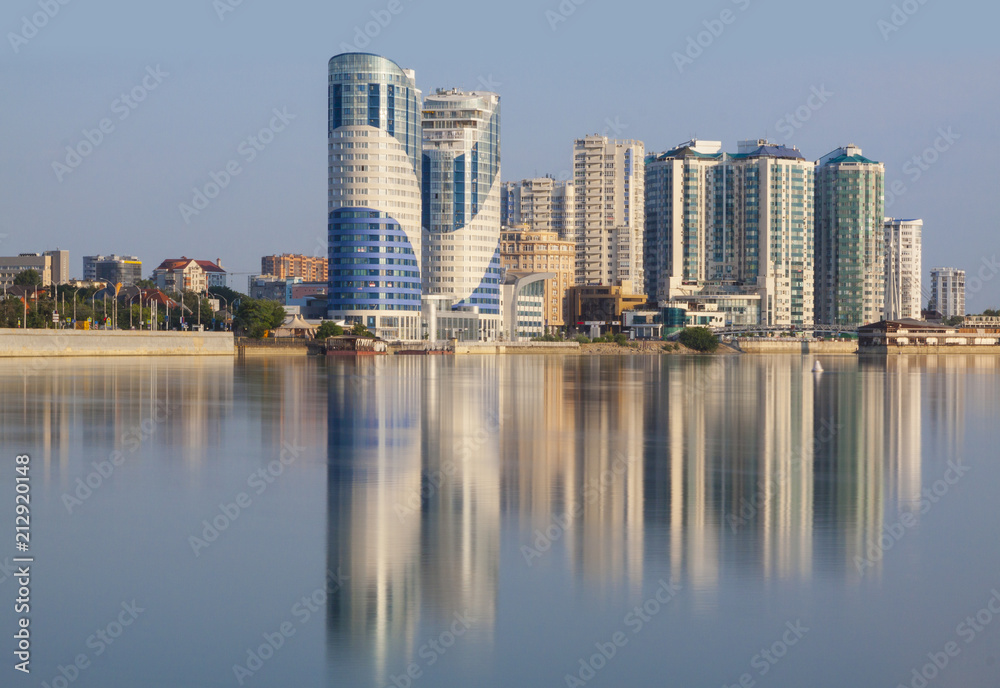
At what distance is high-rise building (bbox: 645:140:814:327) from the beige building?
16.3 m

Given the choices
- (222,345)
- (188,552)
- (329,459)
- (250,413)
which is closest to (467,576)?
(188,552)

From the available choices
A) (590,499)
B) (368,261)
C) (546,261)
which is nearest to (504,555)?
(590,499)

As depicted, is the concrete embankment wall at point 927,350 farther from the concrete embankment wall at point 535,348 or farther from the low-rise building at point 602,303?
the concrete embankment wall at point 535,348

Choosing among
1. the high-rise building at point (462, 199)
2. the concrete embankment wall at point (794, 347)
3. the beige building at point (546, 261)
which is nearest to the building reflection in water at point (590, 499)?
the high-rise building at point (462, 199)

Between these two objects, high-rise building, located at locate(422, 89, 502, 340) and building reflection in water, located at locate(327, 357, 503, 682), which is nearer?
building reflection in water, located at locate(327, 357, 503, 682)

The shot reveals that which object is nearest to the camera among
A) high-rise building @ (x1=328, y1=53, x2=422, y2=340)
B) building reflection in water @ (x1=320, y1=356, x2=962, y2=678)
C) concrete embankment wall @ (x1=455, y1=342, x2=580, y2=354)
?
building reflection in water @ (x1=320, y1=356, x2=962, y2=678)

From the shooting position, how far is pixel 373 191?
436 ft

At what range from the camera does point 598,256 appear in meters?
192

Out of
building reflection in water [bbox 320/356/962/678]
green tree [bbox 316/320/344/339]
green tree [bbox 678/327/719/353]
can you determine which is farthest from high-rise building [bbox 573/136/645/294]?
building reflection in water [bbox 320/356/962/678]

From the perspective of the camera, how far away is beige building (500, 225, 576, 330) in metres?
179

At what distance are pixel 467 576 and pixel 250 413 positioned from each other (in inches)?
941

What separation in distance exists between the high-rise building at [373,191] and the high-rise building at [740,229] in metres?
52.5

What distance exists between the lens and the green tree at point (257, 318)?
128m

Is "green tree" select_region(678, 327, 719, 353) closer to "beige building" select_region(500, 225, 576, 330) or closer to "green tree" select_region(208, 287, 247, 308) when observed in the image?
"beige building" select_region(500, 225, 576, 330)
